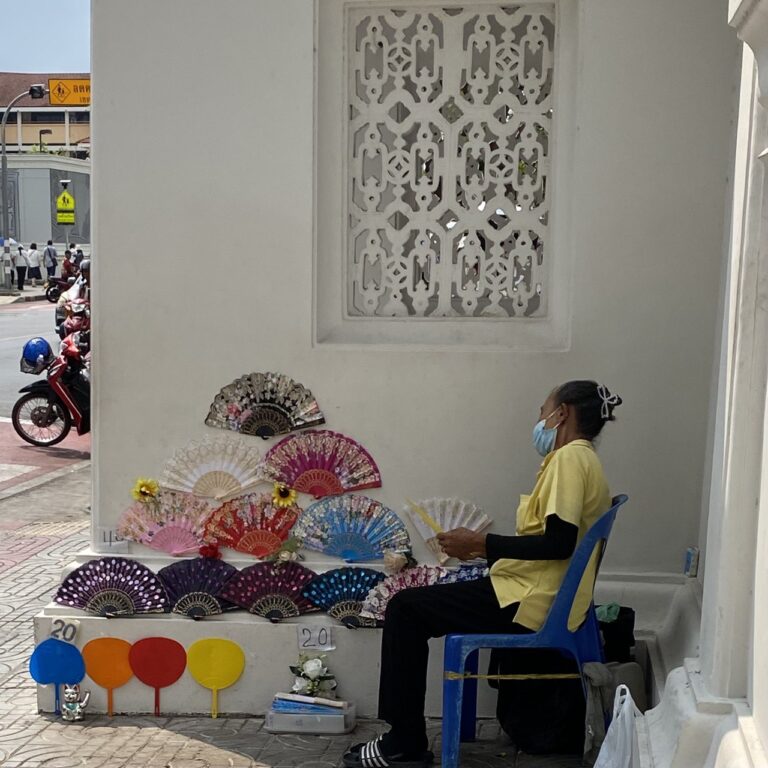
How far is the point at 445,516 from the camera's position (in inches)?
199

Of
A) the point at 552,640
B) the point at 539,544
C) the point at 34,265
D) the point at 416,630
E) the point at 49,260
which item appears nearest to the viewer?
the point at 539,544

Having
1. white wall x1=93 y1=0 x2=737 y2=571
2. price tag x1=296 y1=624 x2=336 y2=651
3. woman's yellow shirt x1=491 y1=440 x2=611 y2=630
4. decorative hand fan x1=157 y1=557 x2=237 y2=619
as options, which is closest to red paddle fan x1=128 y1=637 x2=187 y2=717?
decorative hand fan x1=157 y1=557 x2=237 y2=619

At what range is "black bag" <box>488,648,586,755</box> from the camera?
14.7ft

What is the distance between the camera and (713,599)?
3637 mm

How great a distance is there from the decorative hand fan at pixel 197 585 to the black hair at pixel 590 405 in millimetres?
1661

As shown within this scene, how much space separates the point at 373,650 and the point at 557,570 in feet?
3.43

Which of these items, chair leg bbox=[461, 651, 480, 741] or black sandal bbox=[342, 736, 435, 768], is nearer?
black sandal bbox=[342, 736, 435, 768]

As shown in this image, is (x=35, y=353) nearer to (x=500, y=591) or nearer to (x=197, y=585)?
Answer: (x=197, y=585)

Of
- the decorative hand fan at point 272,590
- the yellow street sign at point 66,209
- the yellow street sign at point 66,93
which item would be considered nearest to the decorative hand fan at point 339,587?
the decorative hand fan at point 272,590

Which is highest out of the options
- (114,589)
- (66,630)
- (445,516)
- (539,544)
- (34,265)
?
(539,544)

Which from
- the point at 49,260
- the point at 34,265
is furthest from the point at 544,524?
the point at 49,260

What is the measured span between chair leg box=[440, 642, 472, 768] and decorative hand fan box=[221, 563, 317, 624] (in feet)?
2.94

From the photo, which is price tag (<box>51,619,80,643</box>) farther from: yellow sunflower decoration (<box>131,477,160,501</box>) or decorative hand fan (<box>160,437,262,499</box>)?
decorative hand fan (<box>160,437,262,499</box>)

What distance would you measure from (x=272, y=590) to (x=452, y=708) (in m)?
1.06
